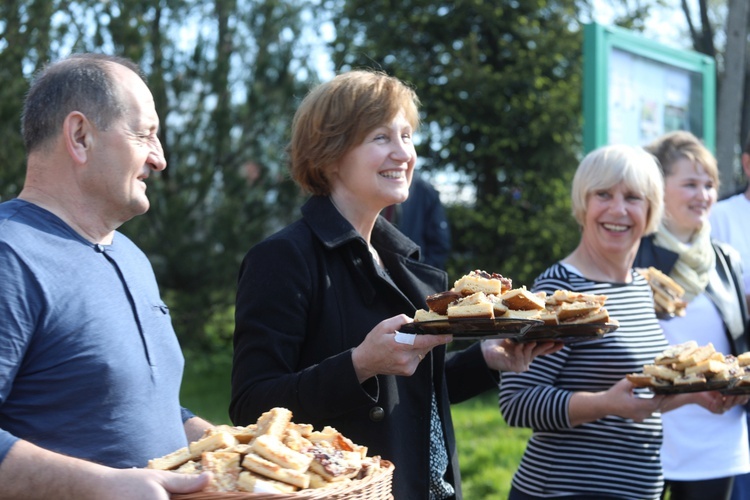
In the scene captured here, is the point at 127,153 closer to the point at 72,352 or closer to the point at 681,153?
the point at 72,352

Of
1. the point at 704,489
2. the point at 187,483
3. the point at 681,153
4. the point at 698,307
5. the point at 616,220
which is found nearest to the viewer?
the point at 187,483

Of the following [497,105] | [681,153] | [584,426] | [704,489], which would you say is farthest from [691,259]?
[497,105]

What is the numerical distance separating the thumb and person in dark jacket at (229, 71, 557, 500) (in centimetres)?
68

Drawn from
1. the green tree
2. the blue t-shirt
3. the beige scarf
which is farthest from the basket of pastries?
the green tree

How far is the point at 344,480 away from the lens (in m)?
2.03

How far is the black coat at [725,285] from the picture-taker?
439 centimetres

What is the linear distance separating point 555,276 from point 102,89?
2.03 metres

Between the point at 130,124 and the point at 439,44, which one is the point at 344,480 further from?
the point at 439,44

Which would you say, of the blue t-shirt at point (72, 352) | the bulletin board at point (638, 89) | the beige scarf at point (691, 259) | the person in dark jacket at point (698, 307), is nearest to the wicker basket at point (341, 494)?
the blue t-shirt at point (72, 352)

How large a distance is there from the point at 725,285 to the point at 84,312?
3276 mm

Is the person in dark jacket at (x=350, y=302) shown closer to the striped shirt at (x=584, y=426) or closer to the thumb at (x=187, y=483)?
the striped shirt at (x=584, y=426)

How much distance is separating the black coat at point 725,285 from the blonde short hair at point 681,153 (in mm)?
415

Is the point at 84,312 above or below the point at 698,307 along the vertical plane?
above

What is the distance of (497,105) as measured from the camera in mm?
9125
